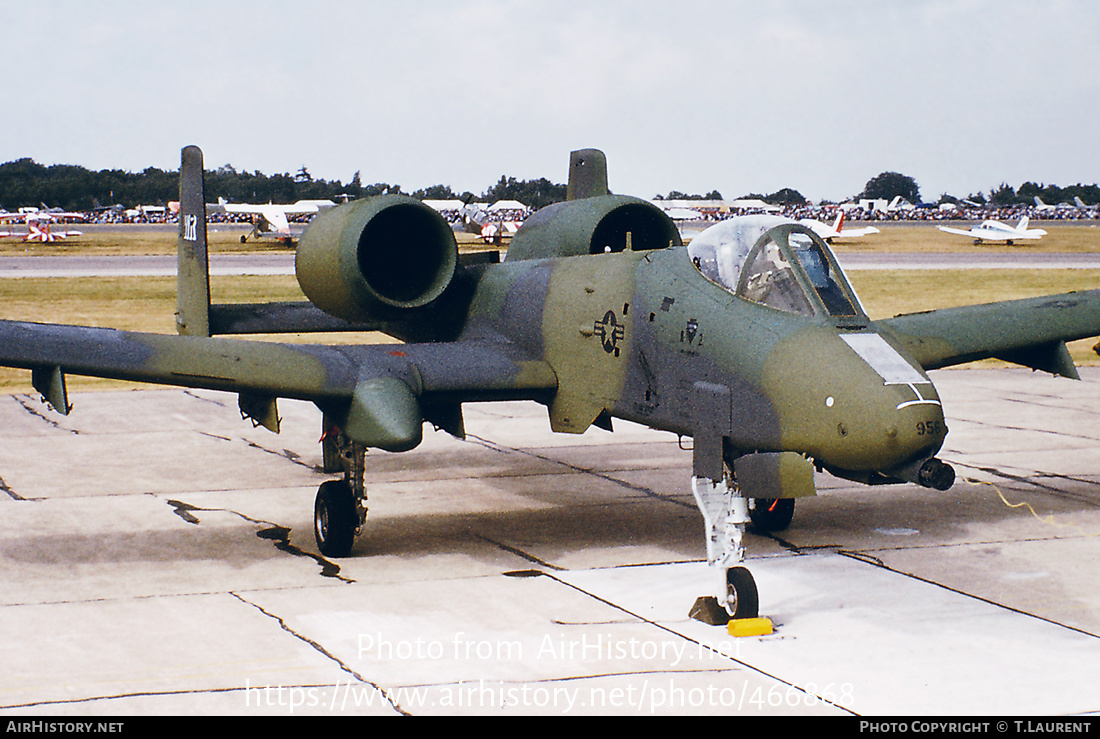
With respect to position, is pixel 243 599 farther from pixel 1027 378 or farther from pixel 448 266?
pixel 1027 378

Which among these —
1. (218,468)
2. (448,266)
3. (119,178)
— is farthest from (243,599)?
(119,178)

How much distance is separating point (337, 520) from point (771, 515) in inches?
161

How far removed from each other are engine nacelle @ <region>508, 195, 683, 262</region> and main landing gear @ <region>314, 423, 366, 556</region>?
10.7 ft

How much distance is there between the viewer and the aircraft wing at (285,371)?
10.1m

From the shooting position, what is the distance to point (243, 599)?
→ 9.47 m

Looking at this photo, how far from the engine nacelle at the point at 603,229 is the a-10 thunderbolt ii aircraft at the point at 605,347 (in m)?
0.02

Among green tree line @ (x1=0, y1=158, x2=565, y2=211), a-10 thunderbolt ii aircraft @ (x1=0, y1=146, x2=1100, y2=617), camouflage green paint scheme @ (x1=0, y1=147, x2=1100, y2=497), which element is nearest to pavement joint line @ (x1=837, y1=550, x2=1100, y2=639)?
a-10 thunderbolt ii aircraft @ (x1=0, y1=146, x2=1100, y2=617)

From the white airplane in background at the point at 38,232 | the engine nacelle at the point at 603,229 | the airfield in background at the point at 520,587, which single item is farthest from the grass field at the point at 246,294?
the white airplane in background at the point at 38,232

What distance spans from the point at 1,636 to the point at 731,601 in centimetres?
508

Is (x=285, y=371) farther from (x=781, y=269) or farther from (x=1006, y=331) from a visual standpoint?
(x=1006, y=331)

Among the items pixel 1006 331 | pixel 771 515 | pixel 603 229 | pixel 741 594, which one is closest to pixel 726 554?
pixel 741 594

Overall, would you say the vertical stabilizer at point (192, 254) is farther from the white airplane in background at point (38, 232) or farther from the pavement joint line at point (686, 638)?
the white airplane in background at point (38, 232)

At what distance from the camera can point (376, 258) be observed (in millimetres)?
12797

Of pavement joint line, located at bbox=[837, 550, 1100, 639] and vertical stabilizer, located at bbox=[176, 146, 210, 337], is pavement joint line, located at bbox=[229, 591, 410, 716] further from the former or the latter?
pavement joint line, located at bbox=[837, 550, 1100, 639]
